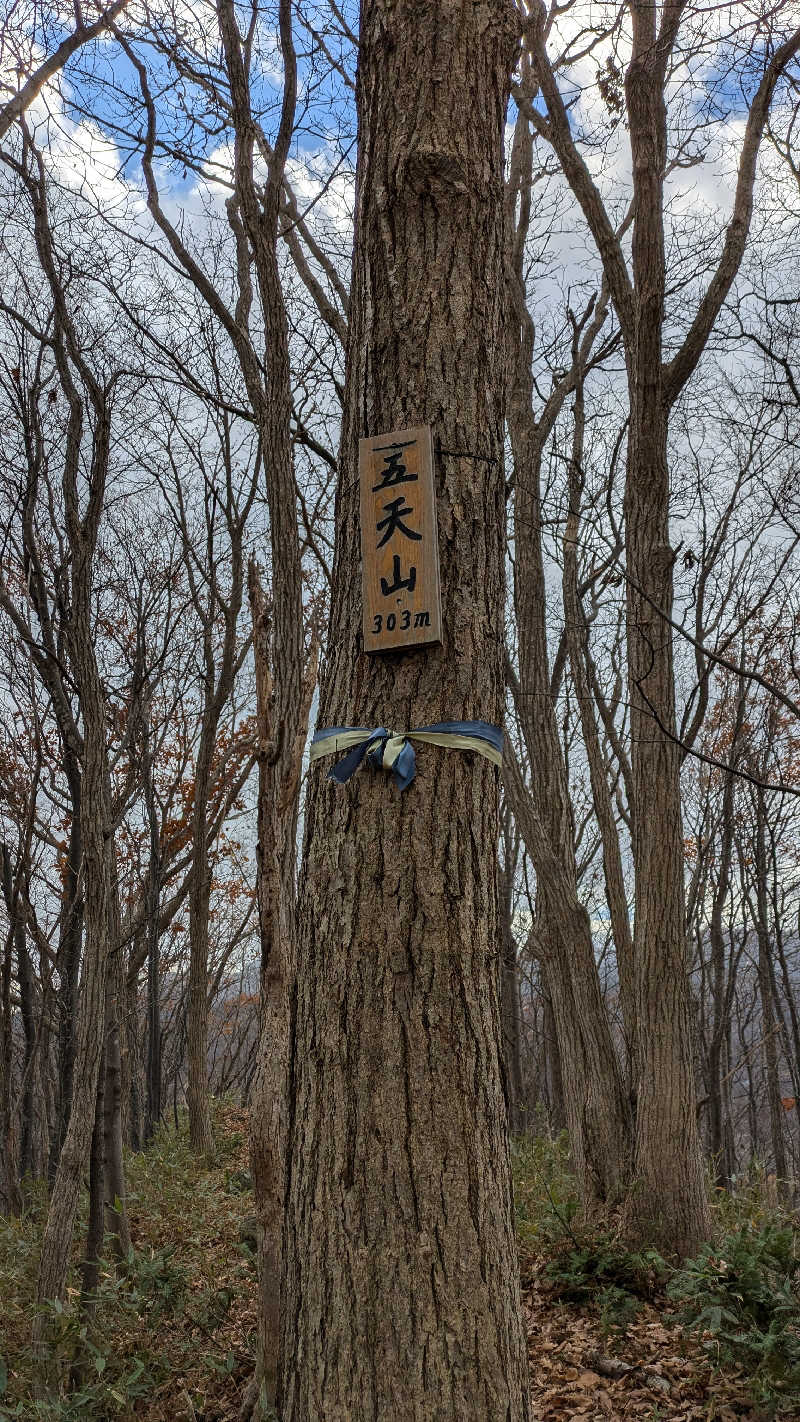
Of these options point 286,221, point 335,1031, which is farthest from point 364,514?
point 286,221

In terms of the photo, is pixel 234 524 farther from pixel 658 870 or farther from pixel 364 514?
pixel 364 514

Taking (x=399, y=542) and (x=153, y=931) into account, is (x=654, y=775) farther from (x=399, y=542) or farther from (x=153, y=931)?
(x=153, y=931)

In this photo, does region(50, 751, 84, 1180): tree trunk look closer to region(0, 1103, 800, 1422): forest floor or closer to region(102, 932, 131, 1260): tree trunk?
region(102, 932, 131, 1260): tree trunk

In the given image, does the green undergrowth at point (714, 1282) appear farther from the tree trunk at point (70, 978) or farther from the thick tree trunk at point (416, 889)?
the tree trunk at point (70, 978)

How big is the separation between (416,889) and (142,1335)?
4.42 metres

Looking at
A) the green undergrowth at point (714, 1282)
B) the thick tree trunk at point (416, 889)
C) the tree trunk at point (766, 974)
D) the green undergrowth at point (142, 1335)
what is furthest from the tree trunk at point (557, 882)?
the tree trunk at point (766, 974)

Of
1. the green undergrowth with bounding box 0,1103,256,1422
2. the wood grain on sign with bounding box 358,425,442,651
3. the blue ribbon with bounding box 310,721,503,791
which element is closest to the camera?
the blue ribbon with bounding box 310,721,503,791

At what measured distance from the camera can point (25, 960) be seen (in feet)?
32.9

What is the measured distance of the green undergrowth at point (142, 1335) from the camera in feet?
14.1

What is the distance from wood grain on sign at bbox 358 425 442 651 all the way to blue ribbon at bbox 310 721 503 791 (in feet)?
0.68

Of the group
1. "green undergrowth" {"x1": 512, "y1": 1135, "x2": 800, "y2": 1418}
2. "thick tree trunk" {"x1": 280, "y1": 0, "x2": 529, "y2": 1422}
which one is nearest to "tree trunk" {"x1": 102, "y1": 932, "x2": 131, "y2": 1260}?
"green undergrowth" {"x1": 512, "y1": 1135, "x2": 800, "y2": 1418}

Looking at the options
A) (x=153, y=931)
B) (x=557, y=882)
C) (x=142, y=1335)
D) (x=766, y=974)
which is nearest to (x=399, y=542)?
(x=557, y=882)

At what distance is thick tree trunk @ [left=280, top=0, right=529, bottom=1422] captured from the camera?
186 cm

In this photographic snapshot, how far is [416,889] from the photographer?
2.04 m
